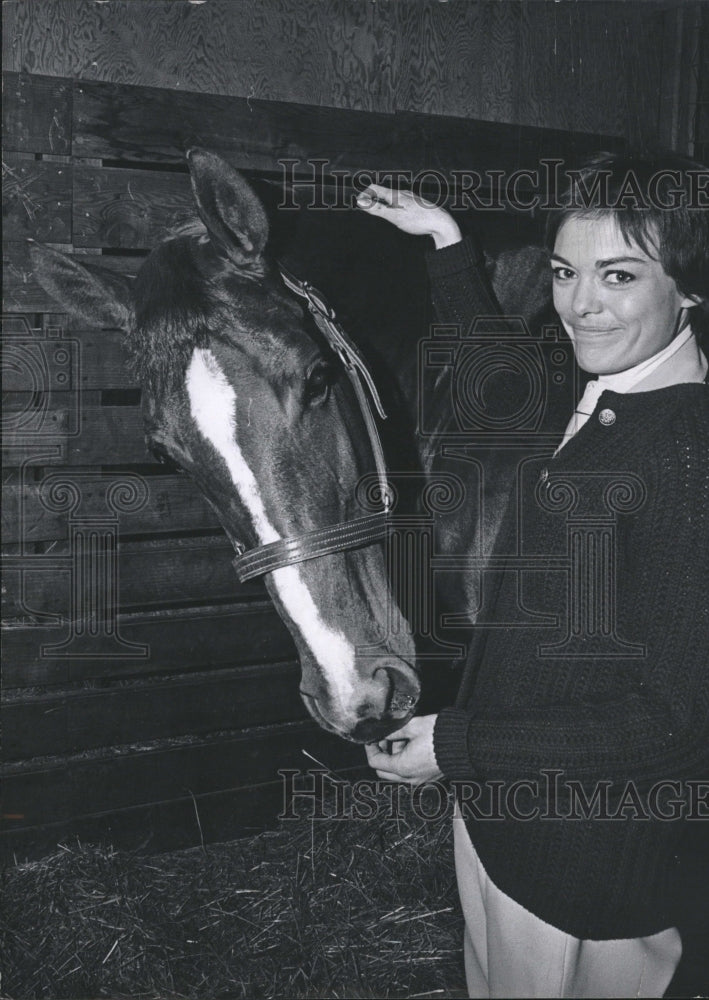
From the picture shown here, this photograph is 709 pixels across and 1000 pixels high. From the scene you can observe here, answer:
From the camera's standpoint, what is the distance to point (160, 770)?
163 cm

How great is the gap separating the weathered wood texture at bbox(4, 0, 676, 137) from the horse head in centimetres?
43

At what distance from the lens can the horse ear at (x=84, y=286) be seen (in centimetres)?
127

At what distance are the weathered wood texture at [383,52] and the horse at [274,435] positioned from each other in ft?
1.37

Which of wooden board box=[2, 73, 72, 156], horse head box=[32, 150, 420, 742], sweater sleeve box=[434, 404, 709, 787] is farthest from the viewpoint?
wooden board box=[2, 73, 72, 156]

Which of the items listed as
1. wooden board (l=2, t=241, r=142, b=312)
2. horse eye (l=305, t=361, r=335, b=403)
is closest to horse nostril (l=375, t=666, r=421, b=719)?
horse eye (l=305, t=361, r=335, b=403)

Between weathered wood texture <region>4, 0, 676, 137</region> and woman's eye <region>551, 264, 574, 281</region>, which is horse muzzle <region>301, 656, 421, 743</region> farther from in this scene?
weathered wood texture <region>4, 0, 676, 137</region>

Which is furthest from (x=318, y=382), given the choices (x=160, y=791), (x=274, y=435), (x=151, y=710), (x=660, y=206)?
(x=160, y=791)

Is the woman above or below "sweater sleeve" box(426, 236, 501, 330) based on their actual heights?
below

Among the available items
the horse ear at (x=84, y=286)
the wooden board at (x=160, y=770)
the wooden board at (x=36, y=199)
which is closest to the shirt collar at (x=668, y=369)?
the horse ear at (x=84, y=286)

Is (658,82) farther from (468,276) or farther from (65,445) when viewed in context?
(65,445)

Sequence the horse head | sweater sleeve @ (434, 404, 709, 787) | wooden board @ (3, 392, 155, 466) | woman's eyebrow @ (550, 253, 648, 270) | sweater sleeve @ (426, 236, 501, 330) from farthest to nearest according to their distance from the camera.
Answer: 1. wooden board @ (3, 392, 155, 466)
2. sweater sleeve @ (426, 236, 501, 330)
3. the horse head
4. woman's eyebrow @ (550, 253, 648, 270)
5. sweater sleeve @ (434, 404, 709, 787)

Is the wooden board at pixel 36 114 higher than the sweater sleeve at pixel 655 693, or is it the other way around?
the wooden board at pixel 36 114

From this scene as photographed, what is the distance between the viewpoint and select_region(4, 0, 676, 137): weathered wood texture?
4.46 ft

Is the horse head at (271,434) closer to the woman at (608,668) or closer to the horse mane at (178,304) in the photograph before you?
the horse mane at (178,304)
